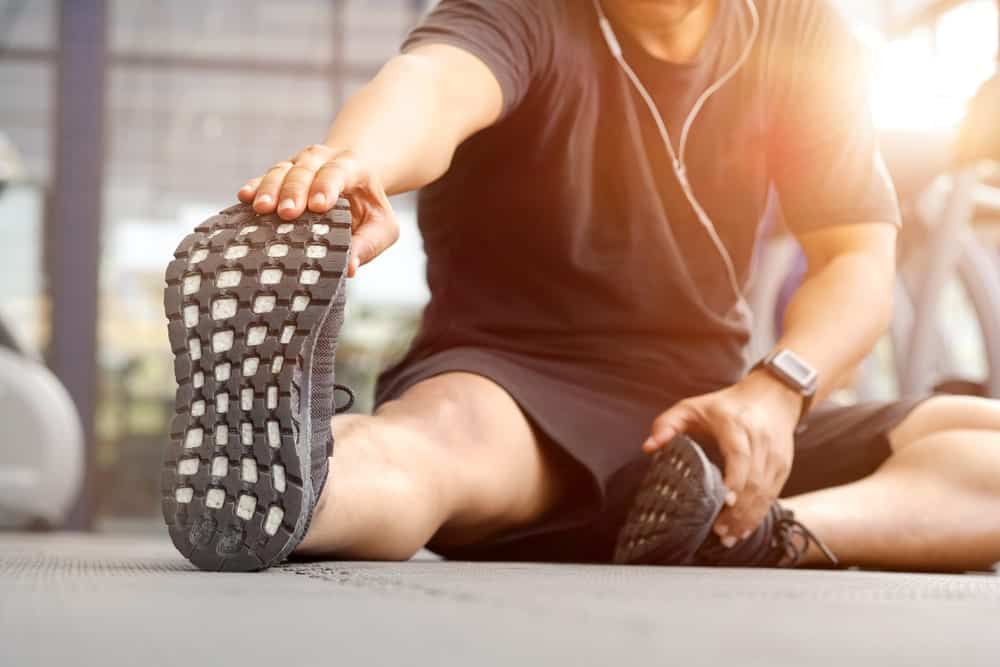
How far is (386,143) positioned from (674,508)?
1.17 feet

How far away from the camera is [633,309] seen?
4.09ft

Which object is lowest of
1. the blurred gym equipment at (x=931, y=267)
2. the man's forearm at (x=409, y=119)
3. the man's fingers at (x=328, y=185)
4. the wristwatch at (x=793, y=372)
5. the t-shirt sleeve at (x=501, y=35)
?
the blurred gym equipment at (x=931, y=267)

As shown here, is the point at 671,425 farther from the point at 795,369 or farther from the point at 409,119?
the point at 409,119

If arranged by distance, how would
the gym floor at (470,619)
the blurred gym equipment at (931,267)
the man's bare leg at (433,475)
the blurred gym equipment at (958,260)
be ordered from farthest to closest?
the blurred gym equipment at (931,267)
the blurred gym equipment at (958,260)
the man's bare leg at (433,475)
the gym floor at (470,619)

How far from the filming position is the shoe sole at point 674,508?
951 millimetres

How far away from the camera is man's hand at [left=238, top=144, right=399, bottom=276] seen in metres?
0.75

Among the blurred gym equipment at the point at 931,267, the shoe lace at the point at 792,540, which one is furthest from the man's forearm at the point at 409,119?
the blurred gym equipment at the point at 931,267

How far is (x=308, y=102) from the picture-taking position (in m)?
4.61

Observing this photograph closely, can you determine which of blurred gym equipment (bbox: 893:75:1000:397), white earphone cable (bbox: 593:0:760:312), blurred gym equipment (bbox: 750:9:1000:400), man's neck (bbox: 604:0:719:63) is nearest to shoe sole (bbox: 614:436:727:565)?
white earphone cable (bbox: 593:0:760:312)

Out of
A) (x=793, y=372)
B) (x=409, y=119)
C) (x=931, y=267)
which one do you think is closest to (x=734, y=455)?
(x=793, y=372)

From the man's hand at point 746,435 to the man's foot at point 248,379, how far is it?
1.33 ft

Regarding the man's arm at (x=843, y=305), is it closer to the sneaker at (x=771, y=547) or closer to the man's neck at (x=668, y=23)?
the sneaker at (x=771, y=547)

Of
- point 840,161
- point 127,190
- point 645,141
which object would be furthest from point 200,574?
point 127,190

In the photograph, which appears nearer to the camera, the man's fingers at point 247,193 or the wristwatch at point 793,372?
the man's fingers at point 247,193
